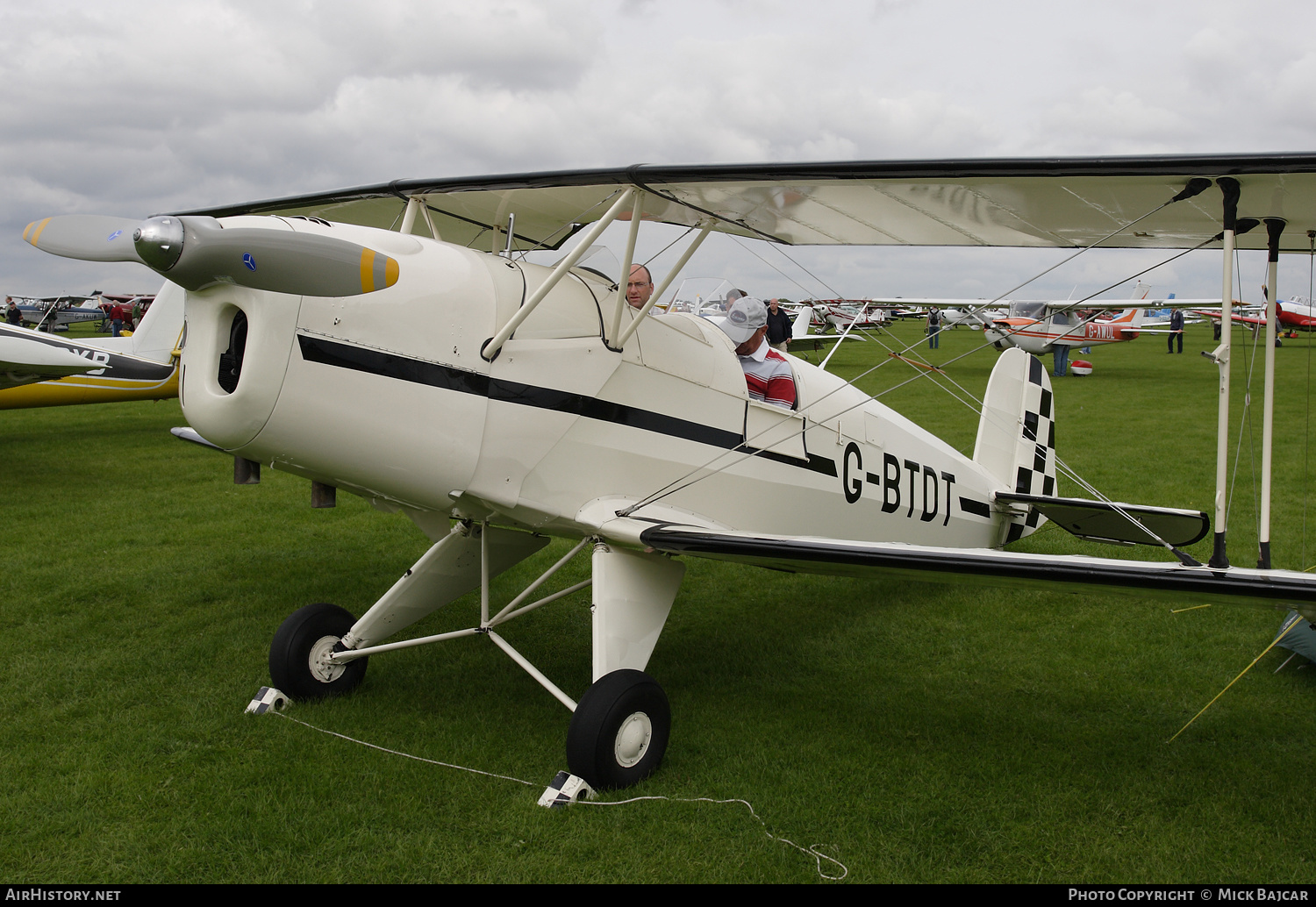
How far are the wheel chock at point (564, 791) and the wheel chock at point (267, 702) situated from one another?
166cm

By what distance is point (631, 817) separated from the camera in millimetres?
3586

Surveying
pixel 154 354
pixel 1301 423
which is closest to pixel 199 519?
pixel 154 354

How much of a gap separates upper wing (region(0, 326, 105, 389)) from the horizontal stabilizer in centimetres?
1123

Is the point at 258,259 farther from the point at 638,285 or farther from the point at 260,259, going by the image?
the point at 638,285

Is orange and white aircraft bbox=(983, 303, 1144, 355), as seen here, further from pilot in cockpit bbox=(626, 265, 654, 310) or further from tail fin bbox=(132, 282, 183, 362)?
pilot in cockpit bbox=(626, 265, 654, 310)

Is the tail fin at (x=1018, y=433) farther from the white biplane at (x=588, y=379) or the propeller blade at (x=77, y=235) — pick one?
the propeller blade at (x=77, y=235)

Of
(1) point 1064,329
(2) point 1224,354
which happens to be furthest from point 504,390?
(1) point 1064,329

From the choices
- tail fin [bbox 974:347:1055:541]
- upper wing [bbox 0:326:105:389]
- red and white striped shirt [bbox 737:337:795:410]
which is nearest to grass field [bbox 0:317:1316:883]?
tail fin [bbox 974:347:1055:541]

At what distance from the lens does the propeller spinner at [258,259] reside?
3045 millimetres

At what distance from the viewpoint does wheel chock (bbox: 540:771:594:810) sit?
3.64 metres

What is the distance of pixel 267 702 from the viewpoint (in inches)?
178

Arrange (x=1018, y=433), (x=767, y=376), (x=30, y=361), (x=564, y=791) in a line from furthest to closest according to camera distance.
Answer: (x=30, y=361)
(x=1018, y=433)
(x=767, y=376)
(x=564, y=791)

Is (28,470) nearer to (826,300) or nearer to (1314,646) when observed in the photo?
(826,300)

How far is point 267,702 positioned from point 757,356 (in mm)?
3103
